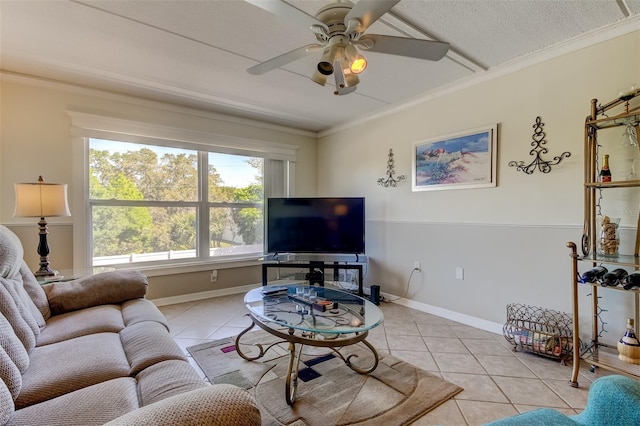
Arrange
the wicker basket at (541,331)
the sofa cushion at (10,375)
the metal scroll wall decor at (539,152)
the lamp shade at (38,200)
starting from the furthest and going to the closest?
the metal scroll wall decor at (539,152)
the lamp shade at (38,200)
the wicker basket at (541,331)
the sofa cushion at (10,375)

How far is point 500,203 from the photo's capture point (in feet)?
9.30

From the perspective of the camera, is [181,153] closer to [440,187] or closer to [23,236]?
[23,236]

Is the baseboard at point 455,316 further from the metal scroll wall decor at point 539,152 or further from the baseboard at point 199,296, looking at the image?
the baseboard at point 199,296

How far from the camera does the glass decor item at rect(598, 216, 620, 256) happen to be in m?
2.03

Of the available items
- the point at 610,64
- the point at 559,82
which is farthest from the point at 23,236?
the point at 610,64

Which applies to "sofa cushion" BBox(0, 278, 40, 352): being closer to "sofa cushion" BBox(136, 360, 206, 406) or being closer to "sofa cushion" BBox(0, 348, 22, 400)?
"sofa cushion" BBox(0, 348, 22, 400)

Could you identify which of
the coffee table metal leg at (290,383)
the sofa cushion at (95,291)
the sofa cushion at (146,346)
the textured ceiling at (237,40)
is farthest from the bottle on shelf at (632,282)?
the sofa cushion at (95,291)

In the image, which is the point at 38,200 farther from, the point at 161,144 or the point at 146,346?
the point at 146,346

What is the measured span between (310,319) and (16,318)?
1.47 m

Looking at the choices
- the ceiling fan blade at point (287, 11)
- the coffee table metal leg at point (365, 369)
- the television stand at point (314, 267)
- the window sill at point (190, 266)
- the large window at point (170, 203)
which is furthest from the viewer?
the television stand at point (314, 267)

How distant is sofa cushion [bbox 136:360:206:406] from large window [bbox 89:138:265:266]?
2.61 meters

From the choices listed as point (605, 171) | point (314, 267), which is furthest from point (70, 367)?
point (605, 171)

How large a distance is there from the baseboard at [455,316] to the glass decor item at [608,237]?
110 cm

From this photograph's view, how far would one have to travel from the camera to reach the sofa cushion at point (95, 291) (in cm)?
199
